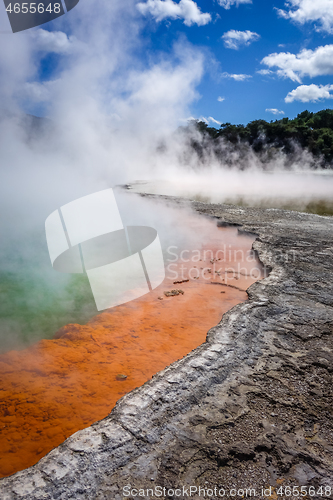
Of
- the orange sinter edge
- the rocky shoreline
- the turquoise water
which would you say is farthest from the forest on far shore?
the rocky shoreline

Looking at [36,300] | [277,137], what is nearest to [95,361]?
[36,300]

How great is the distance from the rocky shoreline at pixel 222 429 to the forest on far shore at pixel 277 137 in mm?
22242

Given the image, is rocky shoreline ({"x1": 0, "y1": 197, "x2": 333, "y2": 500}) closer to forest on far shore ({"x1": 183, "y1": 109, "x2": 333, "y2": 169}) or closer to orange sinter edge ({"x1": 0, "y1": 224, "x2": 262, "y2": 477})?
orange sinter edge ({"x1": 0, "y1": 224, "x2": 262, "y2": 477})

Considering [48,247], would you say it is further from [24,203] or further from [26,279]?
[24,203]

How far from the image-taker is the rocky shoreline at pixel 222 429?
131 cm

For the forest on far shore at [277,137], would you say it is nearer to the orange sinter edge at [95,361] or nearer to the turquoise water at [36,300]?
the turquoise water at [36,300]

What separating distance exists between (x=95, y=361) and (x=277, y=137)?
24.5 meters

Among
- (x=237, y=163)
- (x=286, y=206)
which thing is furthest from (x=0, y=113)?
(x=237, y=163)

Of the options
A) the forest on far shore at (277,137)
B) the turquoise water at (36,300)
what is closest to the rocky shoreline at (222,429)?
the turquoise water at (36,300)

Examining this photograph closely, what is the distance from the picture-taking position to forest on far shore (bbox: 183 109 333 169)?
21.1 m

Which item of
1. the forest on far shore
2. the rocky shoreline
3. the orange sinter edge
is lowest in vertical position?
the orange sinter edge

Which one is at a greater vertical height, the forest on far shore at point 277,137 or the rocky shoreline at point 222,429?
the forest on far shore at point 277,137

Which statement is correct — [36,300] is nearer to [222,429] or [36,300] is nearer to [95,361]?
[95,361]

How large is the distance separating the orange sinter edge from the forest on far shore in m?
21.2
